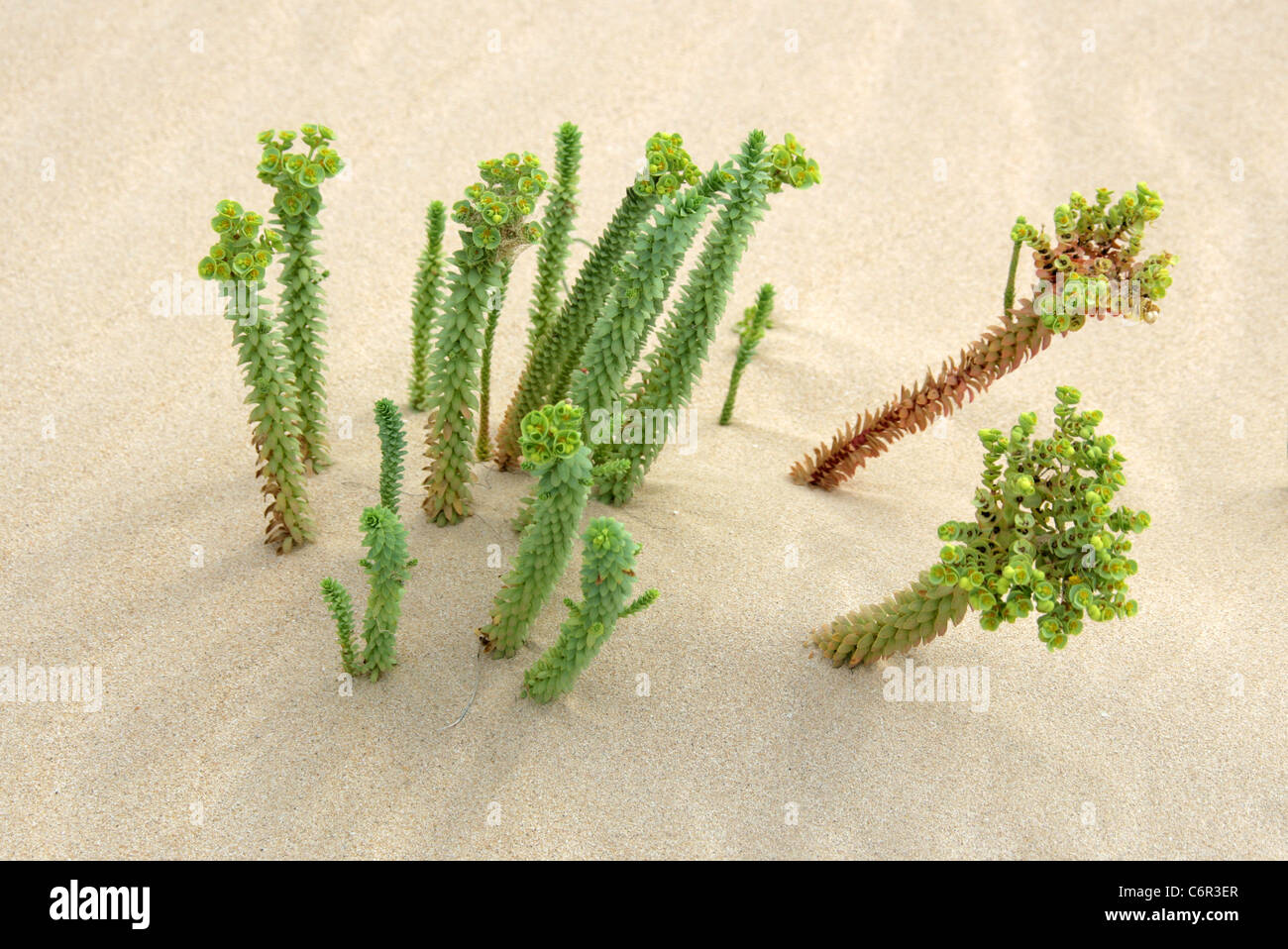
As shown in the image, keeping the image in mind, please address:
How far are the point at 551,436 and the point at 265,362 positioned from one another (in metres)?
1.13

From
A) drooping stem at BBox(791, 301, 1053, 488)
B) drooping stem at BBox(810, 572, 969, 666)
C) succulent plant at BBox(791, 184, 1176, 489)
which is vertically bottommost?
drooping stem at BBox(810, 572, 969, 666)

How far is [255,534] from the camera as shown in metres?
3.99

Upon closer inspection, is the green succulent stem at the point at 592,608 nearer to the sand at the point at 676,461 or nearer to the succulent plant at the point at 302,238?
the sand at the point at 676,461

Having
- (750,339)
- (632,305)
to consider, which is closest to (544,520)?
(632,305)

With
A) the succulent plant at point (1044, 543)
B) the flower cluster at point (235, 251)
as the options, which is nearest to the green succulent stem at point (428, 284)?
the flower cluster at point (235, 251)

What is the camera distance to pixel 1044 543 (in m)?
3.06

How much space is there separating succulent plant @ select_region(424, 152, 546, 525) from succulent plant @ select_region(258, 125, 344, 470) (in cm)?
42

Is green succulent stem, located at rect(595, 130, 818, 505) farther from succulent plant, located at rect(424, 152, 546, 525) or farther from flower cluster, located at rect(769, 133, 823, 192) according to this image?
succulent plant, located at rect(424, 152, 546, 525)

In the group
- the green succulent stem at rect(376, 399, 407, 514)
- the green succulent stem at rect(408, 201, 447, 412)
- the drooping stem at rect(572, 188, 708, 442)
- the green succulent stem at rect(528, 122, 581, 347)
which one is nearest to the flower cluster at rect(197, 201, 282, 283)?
the green succulent stem at rect(376, 399, 407, 514)

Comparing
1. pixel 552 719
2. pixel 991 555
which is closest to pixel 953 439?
pixel 991 555

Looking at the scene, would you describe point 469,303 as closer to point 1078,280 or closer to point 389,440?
point 389,440

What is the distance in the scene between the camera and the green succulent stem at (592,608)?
9.45 feet

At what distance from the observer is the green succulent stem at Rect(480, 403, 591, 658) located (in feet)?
9.49

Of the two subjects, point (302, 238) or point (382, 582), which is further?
point (302, 238)
